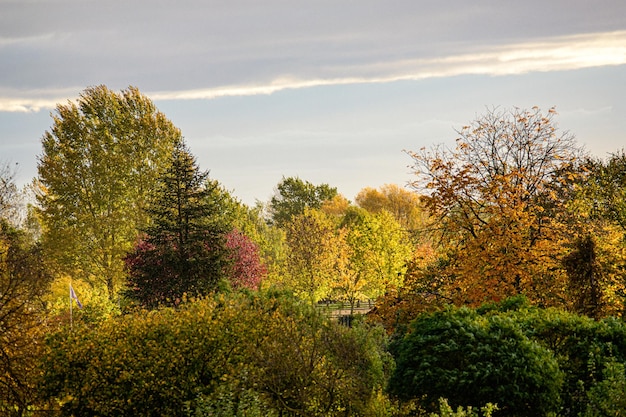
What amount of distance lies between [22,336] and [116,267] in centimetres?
2340

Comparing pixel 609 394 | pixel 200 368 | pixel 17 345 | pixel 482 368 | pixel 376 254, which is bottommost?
pixel 609 394

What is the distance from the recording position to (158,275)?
27.1 m

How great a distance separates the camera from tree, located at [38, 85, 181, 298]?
3538cm

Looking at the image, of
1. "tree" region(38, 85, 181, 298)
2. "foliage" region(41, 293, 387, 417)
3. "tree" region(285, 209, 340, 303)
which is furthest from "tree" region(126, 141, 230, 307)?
Result: "foliage" region(41, 293, 387, 417)

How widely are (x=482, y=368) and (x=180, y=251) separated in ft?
56.3

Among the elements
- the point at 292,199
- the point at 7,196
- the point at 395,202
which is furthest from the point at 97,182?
the point at 395,202

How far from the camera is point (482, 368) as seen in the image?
11.7 metres

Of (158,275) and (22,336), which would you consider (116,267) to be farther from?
(22,336)

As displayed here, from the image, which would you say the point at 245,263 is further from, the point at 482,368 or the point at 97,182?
the point at 482,368

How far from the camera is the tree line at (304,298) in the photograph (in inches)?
486

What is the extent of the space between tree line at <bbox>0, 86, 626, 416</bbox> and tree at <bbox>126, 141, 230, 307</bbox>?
7cm

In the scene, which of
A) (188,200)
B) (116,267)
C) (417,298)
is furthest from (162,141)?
(417,298)

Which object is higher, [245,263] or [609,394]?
[245,263]

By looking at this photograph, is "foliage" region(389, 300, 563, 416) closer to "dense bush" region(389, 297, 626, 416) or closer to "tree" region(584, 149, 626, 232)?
"dense bush" region(389, 297, 626, 416)
